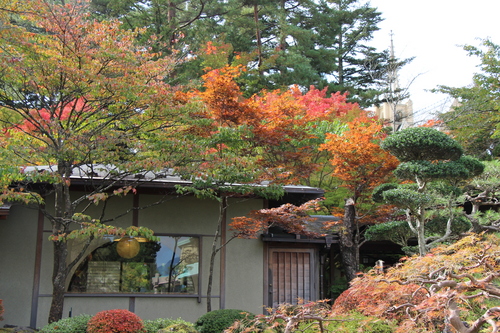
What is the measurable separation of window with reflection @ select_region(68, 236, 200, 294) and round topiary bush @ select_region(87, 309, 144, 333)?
8.24 feet

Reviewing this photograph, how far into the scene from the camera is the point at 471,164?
9.68 meters

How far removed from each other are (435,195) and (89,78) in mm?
6656

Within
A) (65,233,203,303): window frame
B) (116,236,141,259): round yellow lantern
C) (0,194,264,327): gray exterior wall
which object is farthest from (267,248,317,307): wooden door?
(116,236,141,259): round yellow lantern

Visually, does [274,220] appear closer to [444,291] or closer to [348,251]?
[348,251]

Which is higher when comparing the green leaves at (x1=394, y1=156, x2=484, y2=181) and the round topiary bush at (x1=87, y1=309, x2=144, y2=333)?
the green leaves at (x1=394, y1=156, x2=484, y2=181)

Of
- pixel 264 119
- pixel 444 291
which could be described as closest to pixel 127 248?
pixel 264 119

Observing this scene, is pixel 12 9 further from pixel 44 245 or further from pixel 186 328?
pixel 186 328

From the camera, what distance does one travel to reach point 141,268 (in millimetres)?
10664

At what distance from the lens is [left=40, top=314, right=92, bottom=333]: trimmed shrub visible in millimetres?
7719

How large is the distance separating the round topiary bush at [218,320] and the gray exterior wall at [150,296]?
1.77 meters

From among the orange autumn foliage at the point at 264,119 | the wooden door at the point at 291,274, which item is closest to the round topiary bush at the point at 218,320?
the wooden door at the point at 291,274

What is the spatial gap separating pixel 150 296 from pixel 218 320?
242cm

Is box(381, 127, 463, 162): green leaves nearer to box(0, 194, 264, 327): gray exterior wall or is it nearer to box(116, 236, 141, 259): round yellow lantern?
box(0, 194, 264, 327): gray exterior wall

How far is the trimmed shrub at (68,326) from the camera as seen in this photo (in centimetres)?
772
